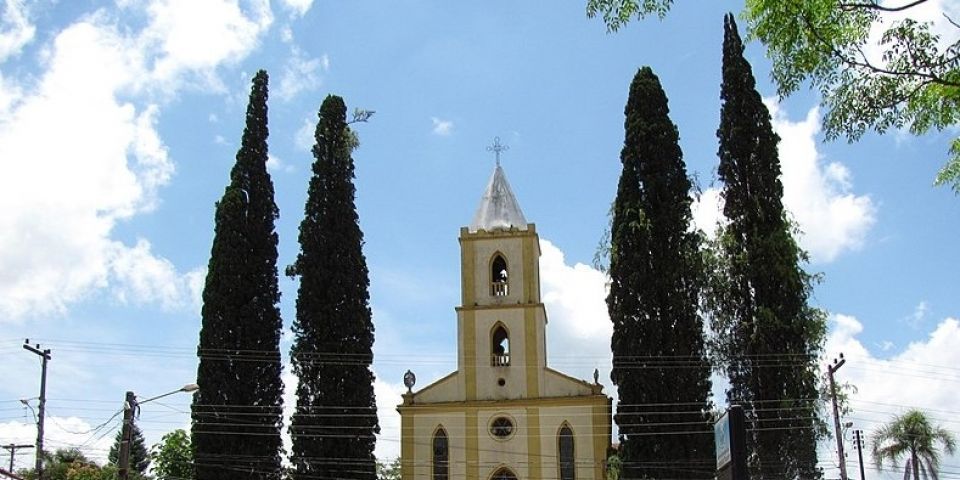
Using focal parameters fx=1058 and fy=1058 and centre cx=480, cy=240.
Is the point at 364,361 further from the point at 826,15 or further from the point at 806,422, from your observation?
the point at 826,15

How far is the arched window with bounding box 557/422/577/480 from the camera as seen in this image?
36812 mm

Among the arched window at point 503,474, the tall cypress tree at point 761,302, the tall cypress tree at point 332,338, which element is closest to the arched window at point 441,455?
the arched window at point 503,474

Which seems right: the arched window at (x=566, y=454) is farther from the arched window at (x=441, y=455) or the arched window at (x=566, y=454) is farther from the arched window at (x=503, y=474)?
the arched window at (x=441, y=455)

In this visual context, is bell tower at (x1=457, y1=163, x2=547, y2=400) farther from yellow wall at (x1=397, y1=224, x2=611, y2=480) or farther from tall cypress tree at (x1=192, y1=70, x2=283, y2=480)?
tall cypress tree at (x1=192, y1=70, x2=283, y2=480)

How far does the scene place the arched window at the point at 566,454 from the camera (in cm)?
3681

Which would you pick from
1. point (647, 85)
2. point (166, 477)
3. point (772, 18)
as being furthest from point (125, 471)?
point (647, 85)

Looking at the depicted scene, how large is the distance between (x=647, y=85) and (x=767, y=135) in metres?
4.51

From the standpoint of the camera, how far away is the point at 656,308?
111ft

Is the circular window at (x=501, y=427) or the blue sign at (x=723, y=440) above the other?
the circular window at (x=501, y=427)

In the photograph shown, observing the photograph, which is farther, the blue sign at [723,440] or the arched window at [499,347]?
the arched window at [499,347]

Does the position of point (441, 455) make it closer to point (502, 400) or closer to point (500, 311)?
point (502, 400)

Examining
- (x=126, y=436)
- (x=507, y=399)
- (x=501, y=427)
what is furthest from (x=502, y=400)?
(x=126, y=436)

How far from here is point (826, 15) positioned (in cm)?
882

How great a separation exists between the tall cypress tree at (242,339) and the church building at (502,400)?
554cm
